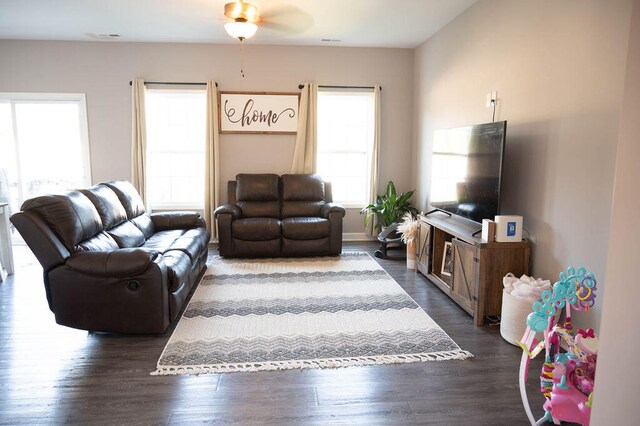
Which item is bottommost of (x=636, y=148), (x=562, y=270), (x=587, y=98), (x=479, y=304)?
(x=479, y=304)

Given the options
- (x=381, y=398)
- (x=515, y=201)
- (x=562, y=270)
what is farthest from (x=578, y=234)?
(x=381, y=398)

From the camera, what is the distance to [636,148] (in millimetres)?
1040

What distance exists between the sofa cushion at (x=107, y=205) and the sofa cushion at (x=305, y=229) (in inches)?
68.4

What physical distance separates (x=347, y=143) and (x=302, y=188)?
1.13 m

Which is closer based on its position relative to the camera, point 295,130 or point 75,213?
point 75,213

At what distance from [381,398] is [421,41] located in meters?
4.57

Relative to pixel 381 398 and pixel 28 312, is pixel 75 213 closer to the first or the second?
pixel 28 312

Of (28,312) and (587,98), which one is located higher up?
(587,98)

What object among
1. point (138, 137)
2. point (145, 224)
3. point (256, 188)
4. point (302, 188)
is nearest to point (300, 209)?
point (302, 188)

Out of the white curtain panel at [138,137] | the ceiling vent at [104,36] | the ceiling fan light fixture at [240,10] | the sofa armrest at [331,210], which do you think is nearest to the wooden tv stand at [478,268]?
the sofa armrest at [331,210]

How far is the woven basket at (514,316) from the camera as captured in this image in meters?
2.54

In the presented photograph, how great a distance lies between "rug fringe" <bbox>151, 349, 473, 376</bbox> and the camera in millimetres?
2340

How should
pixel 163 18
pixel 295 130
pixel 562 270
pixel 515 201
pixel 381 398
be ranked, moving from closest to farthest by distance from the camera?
pixel 381 398
pixel 562 270
pixel 515 201
pixel 163 18
pixel 295 130

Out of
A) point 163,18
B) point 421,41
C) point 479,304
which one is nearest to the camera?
point 479,304
